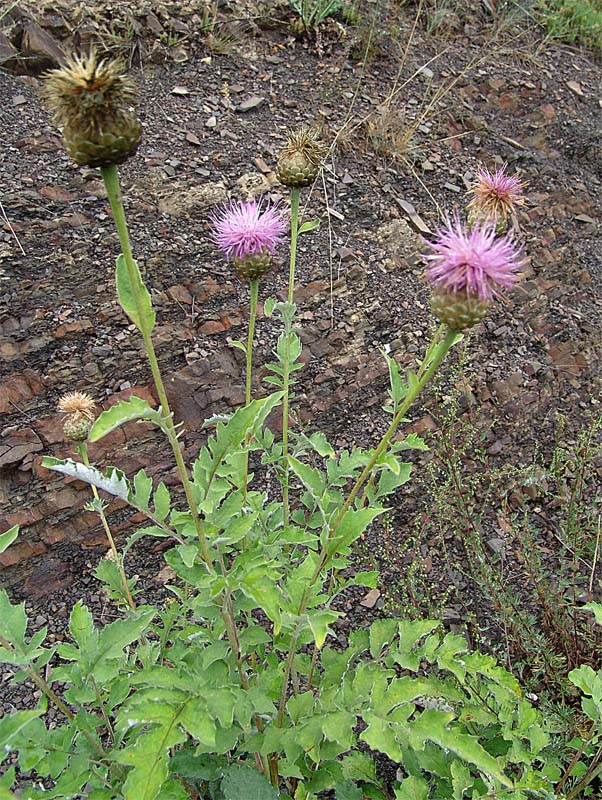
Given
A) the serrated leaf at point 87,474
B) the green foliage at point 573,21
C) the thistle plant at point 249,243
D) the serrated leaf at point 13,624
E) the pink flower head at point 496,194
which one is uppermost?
the pink flower head at point 496,194

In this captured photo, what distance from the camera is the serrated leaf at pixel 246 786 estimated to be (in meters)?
1.98

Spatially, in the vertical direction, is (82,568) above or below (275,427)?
below

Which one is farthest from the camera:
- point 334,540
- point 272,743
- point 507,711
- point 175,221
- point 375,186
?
point 375,186

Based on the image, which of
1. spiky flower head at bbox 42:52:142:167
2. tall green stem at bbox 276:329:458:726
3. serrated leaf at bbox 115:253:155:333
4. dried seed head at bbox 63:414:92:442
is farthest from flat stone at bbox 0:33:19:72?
tall green stem at bbox 276:329:458:726

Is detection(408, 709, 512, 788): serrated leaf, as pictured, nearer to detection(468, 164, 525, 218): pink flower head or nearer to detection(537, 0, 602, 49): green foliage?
detection(468, 164, 525, 218): pink flower head

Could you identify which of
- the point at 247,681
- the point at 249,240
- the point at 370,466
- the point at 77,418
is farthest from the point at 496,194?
the point at 247,681

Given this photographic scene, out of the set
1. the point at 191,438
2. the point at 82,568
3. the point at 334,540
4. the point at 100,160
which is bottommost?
the point at 82,568

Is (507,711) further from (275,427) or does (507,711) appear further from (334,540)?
(275,427)

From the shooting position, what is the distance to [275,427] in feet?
12.2

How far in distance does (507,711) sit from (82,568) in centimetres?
190

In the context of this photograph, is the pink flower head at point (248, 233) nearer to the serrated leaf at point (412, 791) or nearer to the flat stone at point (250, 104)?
the serrated leaf at point (412, 791)

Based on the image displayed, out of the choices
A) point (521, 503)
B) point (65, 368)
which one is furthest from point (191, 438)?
point (521, 503)

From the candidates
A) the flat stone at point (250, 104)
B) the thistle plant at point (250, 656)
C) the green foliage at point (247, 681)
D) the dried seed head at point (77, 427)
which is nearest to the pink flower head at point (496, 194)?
the thistle plant at point (250, 656)

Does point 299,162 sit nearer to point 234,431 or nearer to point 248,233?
A: point 248,233
